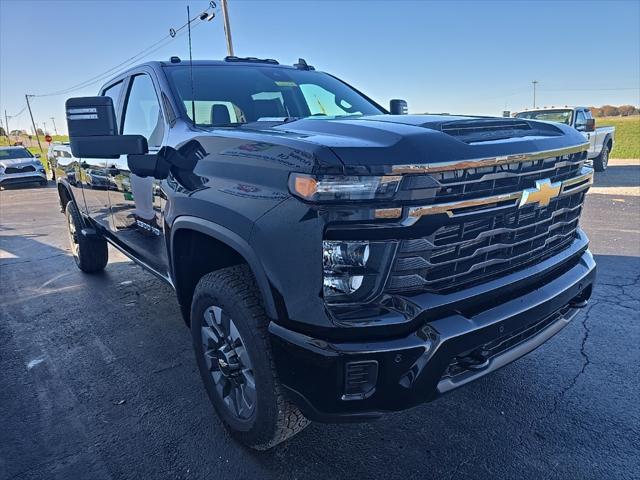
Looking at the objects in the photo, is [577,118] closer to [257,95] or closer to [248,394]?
[257,95]

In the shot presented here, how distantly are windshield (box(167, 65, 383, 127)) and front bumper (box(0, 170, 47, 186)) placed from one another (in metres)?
17.3

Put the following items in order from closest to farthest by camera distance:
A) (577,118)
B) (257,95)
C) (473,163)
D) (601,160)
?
(473,163), (257,95), (577,118), (601,160)

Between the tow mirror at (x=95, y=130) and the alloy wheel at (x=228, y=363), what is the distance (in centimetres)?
107

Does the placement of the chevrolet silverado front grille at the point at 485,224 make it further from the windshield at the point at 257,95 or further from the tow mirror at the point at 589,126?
the tow mirror at the point at 589,126

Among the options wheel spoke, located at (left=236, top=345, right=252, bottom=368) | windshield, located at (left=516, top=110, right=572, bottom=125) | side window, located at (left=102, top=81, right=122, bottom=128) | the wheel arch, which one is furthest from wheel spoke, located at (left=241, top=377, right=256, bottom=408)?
windshield, located at (left=516, top=110, right=572, bottom=125)

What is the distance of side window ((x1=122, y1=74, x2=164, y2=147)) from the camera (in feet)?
10.5

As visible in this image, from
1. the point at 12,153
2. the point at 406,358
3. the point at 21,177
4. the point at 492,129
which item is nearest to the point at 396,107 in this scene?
the point at 492,129

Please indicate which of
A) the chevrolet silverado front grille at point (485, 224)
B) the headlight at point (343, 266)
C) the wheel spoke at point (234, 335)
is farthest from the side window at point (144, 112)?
the chevrolet silverado front grille at point (485, 224)

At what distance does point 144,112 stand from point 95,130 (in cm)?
90

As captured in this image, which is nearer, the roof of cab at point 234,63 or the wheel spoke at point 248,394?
the wheel spoke at point 248,394

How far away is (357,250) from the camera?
179cm

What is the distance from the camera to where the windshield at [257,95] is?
122 inches

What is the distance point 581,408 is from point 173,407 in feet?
7.79

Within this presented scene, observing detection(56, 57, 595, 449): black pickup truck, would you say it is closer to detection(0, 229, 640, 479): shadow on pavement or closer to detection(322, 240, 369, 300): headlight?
detection(322, 240, 369, 300): headlight
